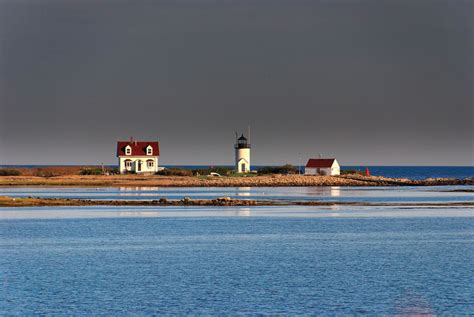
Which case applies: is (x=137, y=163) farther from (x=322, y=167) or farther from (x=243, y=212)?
(x=243, y=212)

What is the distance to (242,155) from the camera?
126 m

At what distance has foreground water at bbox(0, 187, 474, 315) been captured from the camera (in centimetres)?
2439

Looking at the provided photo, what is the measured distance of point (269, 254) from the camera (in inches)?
1414

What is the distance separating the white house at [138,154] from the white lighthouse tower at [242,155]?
467 inches

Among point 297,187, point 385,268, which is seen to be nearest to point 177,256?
point 385,268

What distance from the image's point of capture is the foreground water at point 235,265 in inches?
960

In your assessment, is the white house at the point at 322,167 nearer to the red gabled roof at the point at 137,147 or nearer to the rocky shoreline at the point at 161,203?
the red gabled roof at the point at 137,147

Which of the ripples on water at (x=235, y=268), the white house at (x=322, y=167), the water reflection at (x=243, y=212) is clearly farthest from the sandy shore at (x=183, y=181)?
the ripples on water at (x=235, y=268)

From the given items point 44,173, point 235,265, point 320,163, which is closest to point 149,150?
point 44,173

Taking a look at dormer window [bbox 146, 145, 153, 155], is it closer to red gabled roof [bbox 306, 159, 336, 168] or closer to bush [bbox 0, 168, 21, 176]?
bush [bbox 0, 168, 21, 176]

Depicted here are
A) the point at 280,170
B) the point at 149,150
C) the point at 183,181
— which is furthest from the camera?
the point at 280,170

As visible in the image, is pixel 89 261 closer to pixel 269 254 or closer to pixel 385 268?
pixel 269 254

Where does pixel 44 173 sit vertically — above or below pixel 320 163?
below

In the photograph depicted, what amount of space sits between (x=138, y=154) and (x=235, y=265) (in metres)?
89.2
